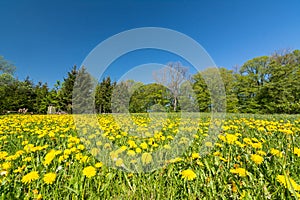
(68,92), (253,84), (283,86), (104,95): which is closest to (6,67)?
(68,92)

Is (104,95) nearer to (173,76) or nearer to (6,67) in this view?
(173,76)

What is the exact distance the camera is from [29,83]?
3192cm

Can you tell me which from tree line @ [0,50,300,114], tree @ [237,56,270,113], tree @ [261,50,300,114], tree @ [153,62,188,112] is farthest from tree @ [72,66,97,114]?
tree @ [261,50,300,114]

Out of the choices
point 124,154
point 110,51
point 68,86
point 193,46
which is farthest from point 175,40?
point 68,86

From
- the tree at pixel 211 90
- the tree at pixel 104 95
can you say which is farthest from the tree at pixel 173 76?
the tree at pixel 104 95

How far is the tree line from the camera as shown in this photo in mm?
20969

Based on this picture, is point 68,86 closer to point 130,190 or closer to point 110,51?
point 110,51

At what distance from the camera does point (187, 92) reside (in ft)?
79.2

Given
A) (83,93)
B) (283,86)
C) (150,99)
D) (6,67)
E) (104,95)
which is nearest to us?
(150,99)

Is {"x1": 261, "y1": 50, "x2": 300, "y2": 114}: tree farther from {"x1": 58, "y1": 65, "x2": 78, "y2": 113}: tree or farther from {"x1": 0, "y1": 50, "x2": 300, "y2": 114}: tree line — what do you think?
{"x1": 58, "y1": 65, "x2": 78, "y2": 113}: tree

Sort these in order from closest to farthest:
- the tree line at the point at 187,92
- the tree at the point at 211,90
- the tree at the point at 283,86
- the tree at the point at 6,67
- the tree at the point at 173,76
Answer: the tree at the point at 173,76
the tree line at the point at 187,92
the tree at the point at 283,86
the tree at the point at 211,90
the tree at the point at 6,67

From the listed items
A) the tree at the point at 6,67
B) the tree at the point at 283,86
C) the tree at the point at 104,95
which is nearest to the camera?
the tree at the point at 283,86

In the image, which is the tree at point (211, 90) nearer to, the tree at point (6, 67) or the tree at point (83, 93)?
the tree at point (83, 93)

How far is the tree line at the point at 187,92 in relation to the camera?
68.8 feet
